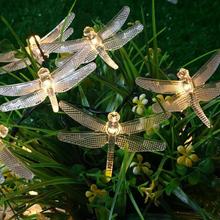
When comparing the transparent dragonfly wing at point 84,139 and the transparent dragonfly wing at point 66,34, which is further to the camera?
the transparent dragonfly wing at point 66,34

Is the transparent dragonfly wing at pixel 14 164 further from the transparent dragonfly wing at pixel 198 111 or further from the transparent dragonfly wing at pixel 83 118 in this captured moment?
the transparent dragonfly wing at pixel 198 111

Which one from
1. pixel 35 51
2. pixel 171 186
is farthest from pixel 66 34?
pixel 171 186

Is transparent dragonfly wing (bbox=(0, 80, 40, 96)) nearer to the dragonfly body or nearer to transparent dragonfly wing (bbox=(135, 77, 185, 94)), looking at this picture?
the dragonfly body

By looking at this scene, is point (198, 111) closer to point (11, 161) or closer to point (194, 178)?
point (194, 178)

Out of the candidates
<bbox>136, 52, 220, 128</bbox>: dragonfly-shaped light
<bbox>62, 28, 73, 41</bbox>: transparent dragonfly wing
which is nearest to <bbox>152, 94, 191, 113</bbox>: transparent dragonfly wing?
<bbox>136, 52, 220, 128</bbox>: dragonfly-shaped light

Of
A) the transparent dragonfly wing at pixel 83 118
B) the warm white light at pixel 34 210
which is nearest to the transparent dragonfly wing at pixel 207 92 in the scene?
the transparent dragonfly wing at pixel 83 118

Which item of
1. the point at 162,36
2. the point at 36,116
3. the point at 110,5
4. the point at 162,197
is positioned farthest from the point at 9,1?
the point at 162,197
